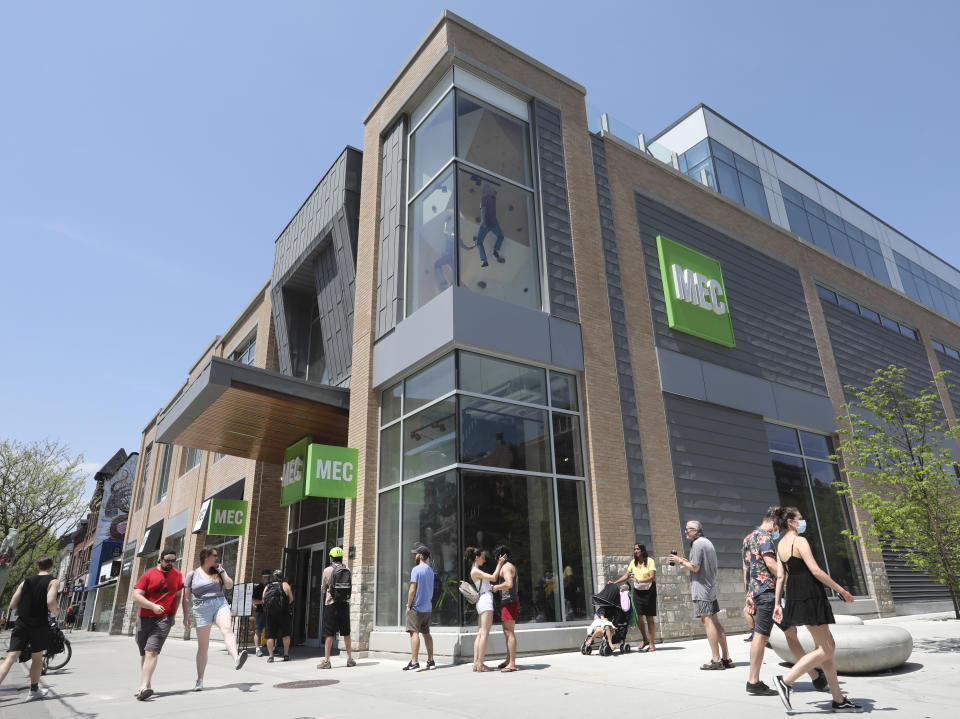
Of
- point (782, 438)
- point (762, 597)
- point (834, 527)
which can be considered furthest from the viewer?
point (834, 527)

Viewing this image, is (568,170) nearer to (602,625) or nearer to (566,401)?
(566,401)

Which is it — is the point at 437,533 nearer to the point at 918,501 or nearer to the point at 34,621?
the point at 34,621

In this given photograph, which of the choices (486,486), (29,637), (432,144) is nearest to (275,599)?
(29,637)

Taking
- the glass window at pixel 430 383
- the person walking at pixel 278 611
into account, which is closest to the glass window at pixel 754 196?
the glass window at pixel 430 383

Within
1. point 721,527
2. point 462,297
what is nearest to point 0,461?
point 462,297

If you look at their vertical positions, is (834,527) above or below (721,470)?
below

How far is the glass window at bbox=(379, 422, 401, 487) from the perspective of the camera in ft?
40.9

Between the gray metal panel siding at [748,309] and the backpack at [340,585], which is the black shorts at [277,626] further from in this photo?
the gray metal panel siding at [748,309]

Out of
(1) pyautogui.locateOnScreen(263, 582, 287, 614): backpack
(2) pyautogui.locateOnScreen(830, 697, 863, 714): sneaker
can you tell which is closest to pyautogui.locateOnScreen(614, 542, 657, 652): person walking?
(2) pyautogui.locateOnScreen(830, 697, 863, 714): sneaker

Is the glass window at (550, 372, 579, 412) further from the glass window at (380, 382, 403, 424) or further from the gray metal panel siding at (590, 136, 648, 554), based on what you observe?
the glass window at (380, 382, 403, 424)

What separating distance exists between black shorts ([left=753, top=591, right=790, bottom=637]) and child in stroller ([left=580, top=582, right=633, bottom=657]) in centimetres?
393

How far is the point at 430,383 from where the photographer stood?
471 inches

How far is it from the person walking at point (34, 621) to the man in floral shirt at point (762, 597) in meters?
8.38

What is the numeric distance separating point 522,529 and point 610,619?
201 centimetres
